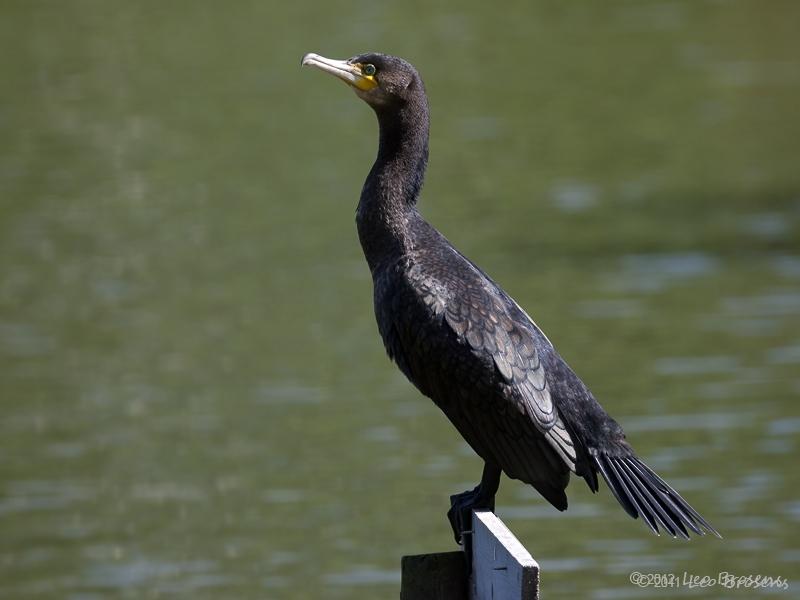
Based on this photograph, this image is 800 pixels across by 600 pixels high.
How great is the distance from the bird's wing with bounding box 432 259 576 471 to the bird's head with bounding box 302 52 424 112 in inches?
30.0

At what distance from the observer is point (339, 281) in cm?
1327

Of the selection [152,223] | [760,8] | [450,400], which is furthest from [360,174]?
[450,400]

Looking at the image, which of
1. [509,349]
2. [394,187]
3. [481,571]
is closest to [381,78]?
[394,187]

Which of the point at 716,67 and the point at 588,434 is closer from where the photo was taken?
the point at 588,434

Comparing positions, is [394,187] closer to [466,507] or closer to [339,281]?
[466,507]

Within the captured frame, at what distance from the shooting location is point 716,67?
67.1 ft

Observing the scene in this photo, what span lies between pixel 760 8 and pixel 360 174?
913cm

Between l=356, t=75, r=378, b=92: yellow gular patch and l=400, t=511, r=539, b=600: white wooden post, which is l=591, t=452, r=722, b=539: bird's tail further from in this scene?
l=356, t=75, r=378, b=92: yellow gular patch

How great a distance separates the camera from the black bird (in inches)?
207

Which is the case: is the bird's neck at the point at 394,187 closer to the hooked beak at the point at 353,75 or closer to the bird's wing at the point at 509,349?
the hooked beak at the point at 353,75

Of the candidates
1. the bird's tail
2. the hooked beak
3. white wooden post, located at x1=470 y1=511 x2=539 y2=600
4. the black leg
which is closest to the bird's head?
the hooked beak

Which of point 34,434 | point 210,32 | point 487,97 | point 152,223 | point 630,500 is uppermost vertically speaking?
point 210,32

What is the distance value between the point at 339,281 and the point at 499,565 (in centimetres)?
931

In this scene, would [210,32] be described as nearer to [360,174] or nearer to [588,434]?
[360,174]
